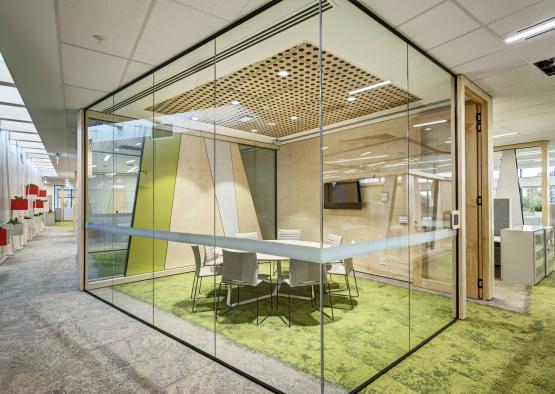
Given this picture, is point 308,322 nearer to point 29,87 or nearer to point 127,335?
point 127,335

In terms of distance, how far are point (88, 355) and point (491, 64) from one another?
17.7ft

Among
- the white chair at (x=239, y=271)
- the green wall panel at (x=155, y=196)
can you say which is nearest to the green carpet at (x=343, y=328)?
the white chair at (x=239, y=271)

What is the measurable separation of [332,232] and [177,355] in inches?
79.8

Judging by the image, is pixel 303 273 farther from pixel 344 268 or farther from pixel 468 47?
pixel 468 47

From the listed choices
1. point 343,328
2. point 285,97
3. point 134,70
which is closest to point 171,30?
point 134,70

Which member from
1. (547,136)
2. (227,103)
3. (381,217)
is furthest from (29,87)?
(547,136)

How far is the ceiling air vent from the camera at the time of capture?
3.57 m

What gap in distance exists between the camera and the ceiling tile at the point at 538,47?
3.03m

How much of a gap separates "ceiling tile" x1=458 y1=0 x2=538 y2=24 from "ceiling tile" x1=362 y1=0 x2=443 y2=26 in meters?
0.28

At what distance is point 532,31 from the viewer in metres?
2.92

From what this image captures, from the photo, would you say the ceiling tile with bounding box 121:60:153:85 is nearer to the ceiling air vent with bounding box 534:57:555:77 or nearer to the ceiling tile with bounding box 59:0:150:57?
the ceiling tile with bounding box 59:0:150:57

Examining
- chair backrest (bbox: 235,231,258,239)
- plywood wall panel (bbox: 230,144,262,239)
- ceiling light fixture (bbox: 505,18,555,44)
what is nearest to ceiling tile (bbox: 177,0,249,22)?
plywood wall panel (bbox: 230,144,262,239)

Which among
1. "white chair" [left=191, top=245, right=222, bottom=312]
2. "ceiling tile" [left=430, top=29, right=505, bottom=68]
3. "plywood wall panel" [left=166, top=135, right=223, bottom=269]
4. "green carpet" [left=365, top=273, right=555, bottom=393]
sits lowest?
"green carpet" [left=365, top=273, right=555, bottom=393]

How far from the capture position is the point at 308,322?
9.00 ft
